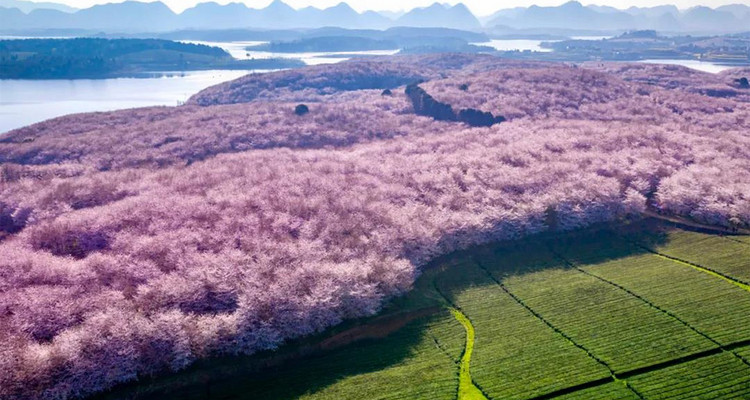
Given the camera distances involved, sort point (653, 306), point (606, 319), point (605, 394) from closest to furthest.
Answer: point (605, 394) → point (606, 319) → point (653, 306)

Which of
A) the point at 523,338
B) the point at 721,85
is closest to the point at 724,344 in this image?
the point at 523,338

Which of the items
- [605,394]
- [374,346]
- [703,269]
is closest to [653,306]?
[703,269]

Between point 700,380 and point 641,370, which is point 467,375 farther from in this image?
point 700,380

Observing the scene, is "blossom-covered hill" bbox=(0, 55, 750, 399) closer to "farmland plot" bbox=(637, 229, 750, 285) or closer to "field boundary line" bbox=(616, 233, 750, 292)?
"farmland plot" bbox=(637, 229, 750, 285)

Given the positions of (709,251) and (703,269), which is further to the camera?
(709,251)

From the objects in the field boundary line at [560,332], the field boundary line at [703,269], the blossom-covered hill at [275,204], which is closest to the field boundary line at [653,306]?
the blossom-covered hill at [275,204]

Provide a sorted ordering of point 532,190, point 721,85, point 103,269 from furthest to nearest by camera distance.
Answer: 1. point 721,85
2. point 532,190
3. point 103,269

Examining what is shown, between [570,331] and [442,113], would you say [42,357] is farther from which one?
[442,113]
